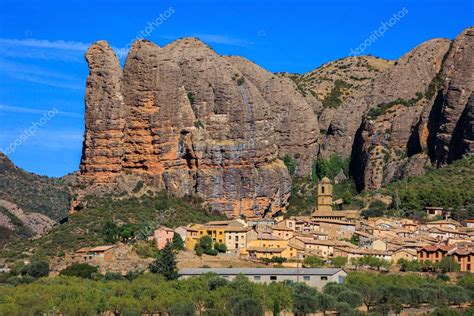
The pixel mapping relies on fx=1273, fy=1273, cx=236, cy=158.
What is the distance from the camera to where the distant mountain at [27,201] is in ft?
506

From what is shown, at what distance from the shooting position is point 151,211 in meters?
125

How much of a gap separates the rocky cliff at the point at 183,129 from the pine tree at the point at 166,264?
25.3m

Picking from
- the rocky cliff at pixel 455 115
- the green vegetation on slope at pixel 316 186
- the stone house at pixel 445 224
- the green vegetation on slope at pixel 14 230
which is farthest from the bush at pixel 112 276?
the rocky cliff at pixel 455 115

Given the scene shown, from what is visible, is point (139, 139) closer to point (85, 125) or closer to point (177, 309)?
point (85, 125)

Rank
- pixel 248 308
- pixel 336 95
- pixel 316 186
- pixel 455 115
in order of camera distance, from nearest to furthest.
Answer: pixel 248 308, pixel 455 115, pixel 316 186, pixel 336 95

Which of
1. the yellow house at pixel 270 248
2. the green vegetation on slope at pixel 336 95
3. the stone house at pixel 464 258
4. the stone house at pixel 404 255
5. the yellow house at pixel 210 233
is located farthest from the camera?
the green vegetation on slope at pixel 336 95

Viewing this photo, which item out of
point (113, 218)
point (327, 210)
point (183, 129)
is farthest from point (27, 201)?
point (327, 210)

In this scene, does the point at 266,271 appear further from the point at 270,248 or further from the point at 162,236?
the point at 162,236

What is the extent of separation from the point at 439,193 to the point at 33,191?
61569 mm

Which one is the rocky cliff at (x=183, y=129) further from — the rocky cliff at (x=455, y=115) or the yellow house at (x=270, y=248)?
the yellow house at (x=270, y=248)

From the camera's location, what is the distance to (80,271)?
10275 cm

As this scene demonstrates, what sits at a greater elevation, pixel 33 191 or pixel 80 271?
pixel 33 191

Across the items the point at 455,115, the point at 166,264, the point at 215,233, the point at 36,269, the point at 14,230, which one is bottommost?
the point at 36,269

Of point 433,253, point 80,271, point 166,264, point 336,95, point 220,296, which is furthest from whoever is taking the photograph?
point 336,95
